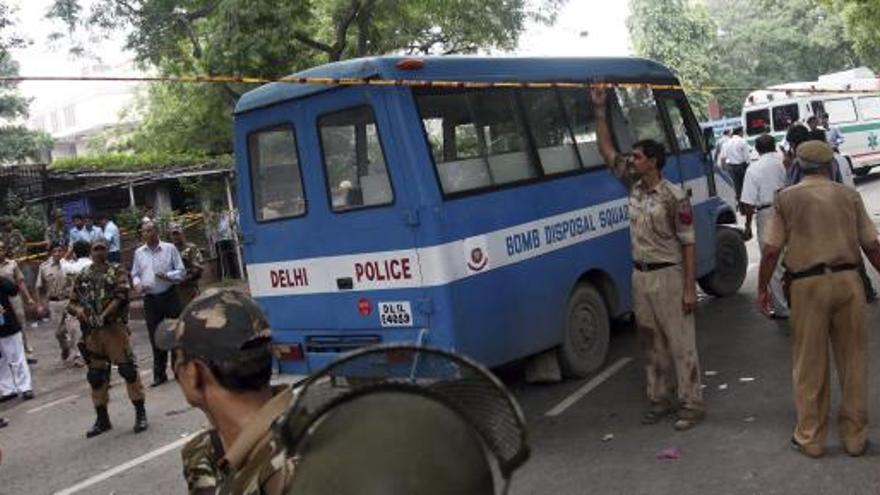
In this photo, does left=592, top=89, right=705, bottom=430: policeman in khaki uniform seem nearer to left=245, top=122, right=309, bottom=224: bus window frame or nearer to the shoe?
the shoe

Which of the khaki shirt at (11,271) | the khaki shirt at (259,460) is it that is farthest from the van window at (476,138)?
the khaki shirt at (11,271)

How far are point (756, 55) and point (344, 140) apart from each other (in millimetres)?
52117

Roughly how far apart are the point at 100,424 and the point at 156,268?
207 cm

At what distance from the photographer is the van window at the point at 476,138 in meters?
6.18

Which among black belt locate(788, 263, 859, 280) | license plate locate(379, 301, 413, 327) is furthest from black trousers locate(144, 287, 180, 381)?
black belt locate(788, 263, 859, 280)

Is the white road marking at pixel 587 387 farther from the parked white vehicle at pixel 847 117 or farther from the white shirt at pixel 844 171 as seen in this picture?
the parked white vehicle at pixel 847 117

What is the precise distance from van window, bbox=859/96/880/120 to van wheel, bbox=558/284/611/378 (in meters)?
17.3

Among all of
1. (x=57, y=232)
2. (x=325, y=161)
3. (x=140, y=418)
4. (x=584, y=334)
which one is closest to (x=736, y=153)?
(x=584, y=334)

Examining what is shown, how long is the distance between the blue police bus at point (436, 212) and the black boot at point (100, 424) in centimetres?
212

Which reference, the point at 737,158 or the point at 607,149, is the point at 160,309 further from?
the point at 737,158

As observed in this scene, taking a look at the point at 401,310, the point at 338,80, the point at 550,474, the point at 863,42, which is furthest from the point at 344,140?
the point at 863,42

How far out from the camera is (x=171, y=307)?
9.85 m

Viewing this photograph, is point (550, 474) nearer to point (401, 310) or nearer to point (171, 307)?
point (401, 310)

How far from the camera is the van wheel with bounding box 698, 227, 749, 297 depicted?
31.8 feet
